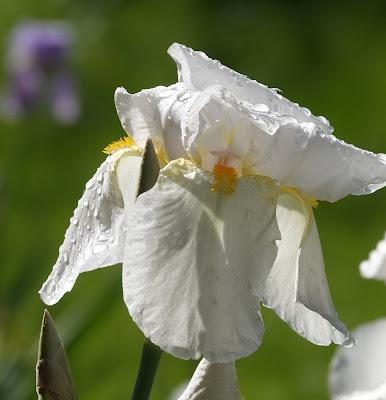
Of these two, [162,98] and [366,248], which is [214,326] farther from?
[366,248]

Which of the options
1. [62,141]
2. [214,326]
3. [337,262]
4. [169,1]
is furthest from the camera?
[169,1]

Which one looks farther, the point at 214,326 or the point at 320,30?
the point at 320,30

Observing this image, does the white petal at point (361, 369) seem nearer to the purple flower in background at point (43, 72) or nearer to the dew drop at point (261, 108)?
the dew drop at point (261, 108)

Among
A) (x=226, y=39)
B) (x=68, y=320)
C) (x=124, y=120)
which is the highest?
(x=124, y=120)

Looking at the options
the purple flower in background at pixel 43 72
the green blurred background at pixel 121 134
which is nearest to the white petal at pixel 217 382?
the green blurred background at pixel 121 134

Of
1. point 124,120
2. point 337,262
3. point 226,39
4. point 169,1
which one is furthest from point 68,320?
point 169,1

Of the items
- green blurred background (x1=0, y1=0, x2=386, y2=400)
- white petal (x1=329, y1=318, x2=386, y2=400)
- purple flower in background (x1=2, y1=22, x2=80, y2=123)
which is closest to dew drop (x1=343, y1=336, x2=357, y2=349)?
white petal (x1=329, y1=318, x2=386, y2=400)

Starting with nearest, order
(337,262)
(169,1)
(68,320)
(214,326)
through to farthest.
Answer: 1. (214,326)
2. (68,320)
3. (337,262)
4. (169,1)
